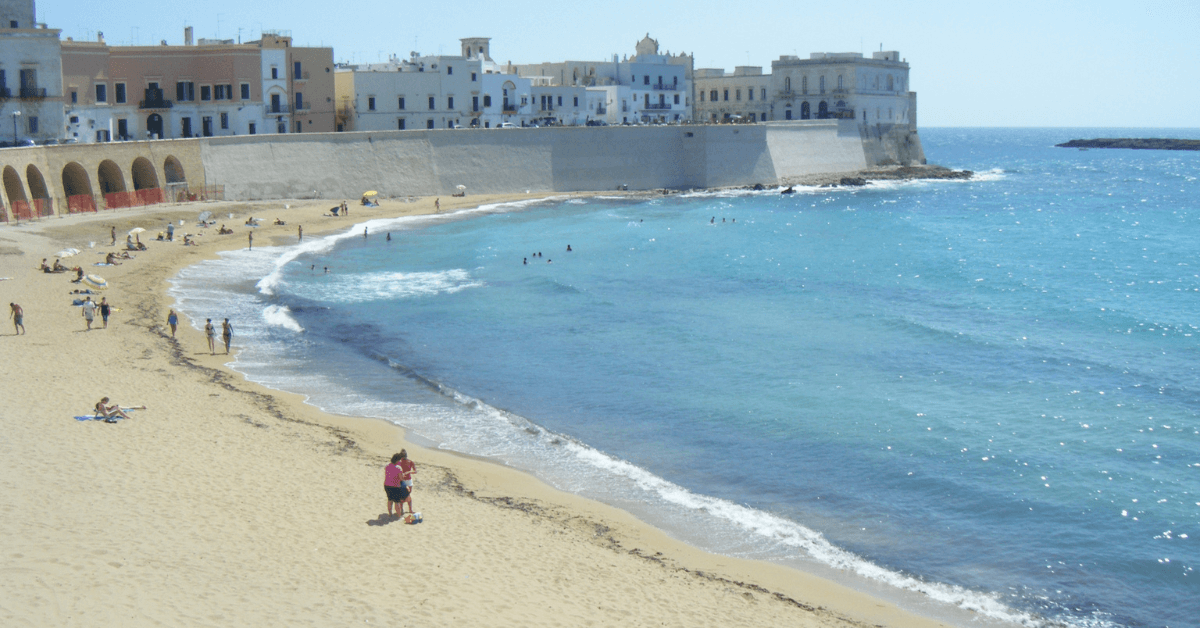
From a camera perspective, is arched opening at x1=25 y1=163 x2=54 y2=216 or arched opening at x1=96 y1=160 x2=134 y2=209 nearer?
arched opening at x1=25 y1=163 x2=54 y2=216

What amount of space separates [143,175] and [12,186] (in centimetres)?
851

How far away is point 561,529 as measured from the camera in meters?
15.7

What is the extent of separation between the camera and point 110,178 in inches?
1962

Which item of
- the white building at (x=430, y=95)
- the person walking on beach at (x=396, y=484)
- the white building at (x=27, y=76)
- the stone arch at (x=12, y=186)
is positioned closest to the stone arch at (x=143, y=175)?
the white building at (x=27, y=76)

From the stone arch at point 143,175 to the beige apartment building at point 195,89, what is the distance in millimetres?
3686

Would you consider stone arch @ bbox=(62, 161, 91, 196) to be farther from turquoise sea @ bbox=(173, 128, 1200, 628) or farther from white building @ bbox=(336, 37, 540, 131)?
white building @ bbox=(336, 37, 540, 131)

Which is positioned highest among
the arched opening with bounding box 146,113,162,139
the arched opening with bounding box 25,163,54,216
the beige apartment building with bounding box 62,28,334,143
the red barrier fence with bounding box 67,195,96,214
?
the beige apartment building with bounding box 62,28,334,143

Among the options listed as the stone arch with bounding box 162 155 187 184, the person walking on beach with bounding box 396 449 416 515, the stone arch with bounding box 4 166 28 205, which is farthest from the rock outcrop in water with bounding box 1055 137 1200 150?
the person walking on beach with bounding box 396 449 416 515

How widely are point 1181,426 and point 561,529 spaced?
14.0 meters

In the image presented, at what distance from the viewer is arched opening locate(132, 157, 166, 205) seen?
50438mm

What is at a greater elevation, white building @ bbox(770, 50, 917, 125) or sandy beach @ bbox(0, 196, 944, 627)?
white building @ bbox(770, 50, 917, 125)

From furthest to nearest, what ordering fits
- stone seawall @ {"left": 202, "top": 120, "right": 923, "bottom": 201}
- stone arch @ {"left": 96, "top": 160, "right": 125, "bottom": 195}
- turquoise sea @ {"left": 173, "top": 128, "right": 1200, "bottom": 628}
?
stone seawall @ {"left": 202, "top": 120, "right": 923, "bottom": 201} < stone arch @ {"left": 96, "top": 160, "right": 125, "bottom": 195} < turquoise sea @ {"left": 173, "top": 128, "right": 1200, "bottom": 628}

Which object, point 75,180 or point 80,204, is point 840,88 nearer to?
point 75,180

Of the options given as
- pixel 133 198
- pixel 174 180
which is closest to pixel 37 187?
pixel 133 198
